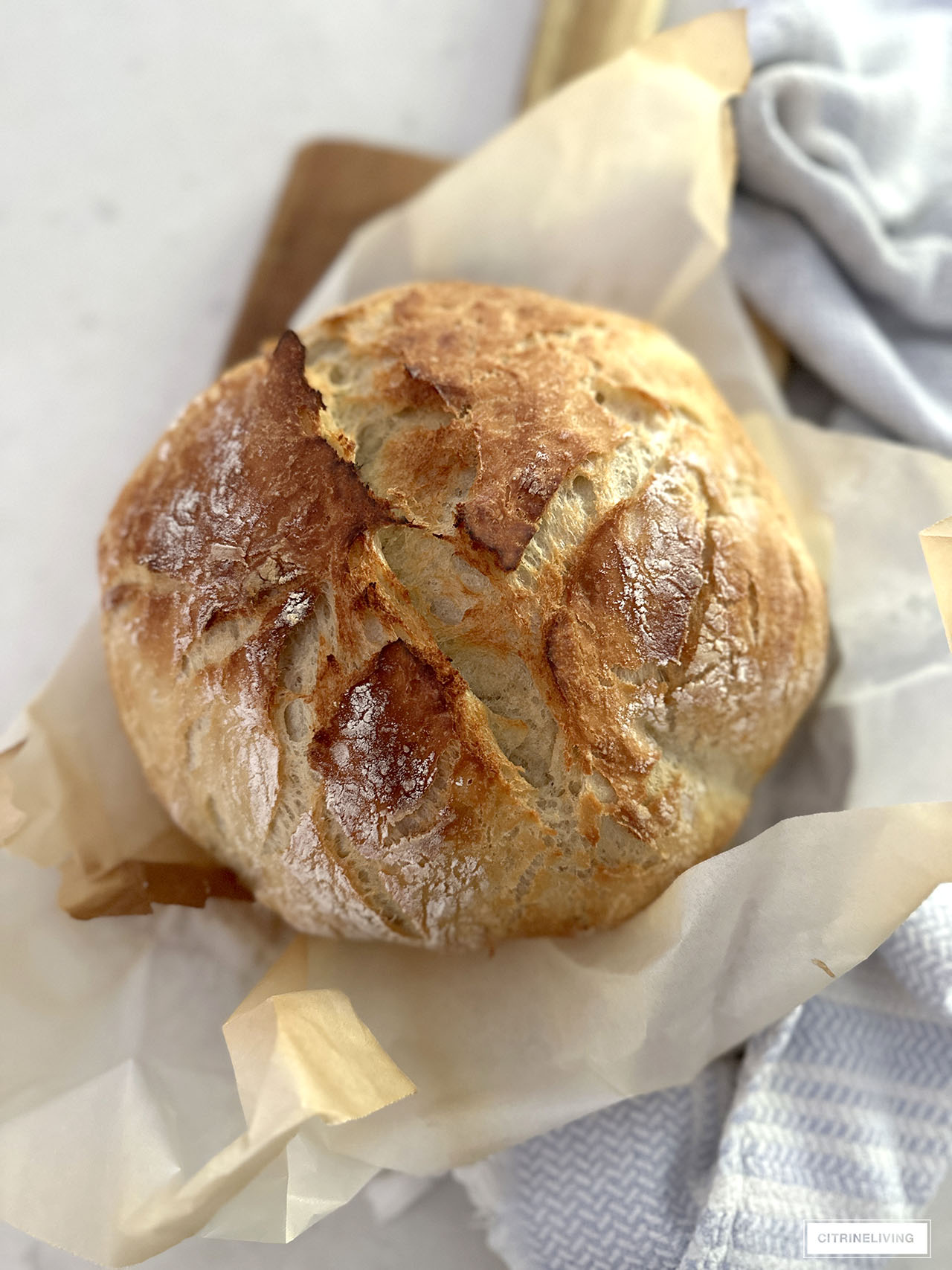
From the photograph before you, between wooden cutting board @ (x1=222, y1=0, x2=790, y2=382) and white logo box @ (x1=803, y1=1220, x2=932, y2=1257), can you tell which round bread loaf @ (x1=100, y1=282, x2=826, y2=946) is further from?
wooden cutting board @ (x1=222, y1=0, x2=790, y2=382)

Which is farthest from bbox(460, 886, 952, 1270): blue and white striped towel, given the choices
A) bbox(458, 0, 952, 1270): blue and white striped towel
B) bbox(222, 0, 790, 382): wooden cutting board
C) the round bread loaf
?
bbox(222, 0, 790, 382): wooden cutting board

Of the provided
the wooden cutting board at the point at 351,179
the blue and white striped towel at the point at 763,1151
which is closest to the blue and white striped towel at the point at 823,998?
the blue and white striped towel at the point at 763,1151

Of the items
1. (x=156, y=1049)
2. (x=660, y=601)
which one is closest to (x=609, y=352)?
(x=660, y=601)

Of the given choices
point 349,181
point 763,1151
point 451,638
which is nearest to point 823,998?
point 763,1151

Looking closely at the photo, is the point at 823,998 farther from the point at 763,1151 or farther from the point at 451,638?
the point at 451,638

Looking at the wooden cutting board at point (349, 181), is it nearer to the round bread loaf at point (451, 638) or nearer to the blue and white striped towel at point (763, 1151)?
the round bread loaf at point (451, 638)

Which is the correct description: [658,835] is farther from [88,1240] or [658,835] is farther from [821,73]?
[821,73]
